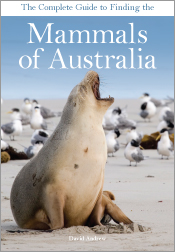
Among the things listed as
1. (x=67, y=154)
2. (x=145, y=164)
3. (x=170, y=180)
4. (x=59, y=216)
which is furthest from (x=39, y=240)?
(x=145, y=164)

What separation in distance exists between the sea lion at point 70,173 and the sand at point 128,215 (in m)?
0.22

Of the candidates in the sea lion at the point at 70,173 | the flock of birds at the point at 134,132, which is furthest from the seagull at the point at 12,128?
the sea lion at the point at 70,173

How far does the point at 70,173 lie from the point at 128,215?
1514 millimetres

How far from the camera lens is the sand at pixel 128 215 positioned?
539cm

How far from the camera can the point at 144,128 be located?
2044 cm

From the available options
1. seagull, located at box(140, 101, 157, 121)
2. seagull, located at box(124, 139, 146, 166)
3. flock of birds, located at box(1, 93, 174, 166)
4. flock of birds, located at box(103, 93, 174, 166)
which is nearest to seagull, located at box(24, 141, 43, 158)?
flock of birds, located at box(1, 93, 174, 166)

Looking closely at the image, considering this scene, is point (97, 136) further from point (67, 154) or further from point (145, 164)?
point (145, 164)

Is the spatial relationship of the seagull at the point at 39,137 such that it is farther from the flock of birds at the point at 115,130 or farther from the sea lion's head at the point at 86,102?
the sea lion's head at the point at 86,102

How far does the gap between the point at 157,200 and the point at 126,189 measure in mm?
1098

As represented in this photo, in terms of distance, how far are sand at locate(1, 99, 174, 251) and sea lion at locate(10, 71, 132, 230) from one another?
0.22 metres

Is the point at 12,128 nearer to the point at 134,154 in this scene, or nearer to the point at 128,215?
the point at 134,154

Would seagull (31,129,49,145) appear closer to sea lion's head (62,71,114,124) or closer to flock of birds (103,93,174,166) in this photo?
flock of birds (103,93,174,166)

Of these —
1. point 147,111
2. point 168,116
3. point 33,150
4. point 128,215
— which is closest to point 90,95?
point 128,215

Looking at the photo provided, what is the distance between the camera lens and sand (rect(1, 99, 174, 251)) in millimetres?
5391
